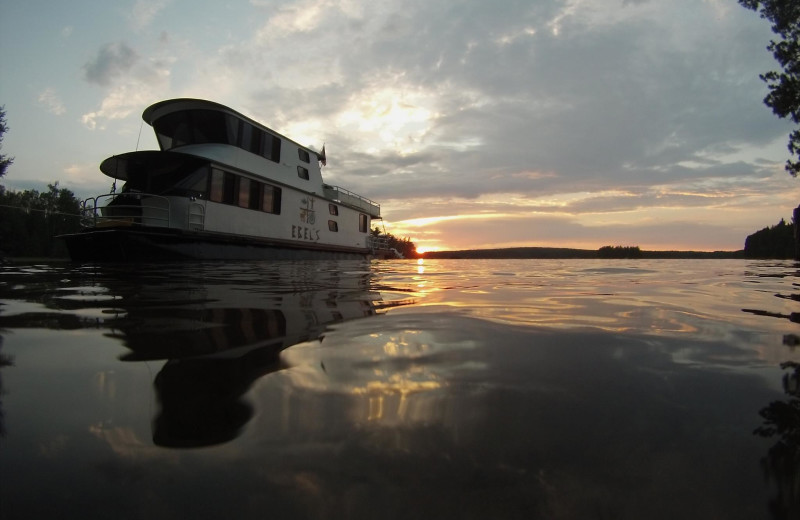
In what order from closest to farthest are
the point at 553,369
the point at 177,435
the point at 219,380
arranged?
the point at 177,435 → the point at 219,380 → the point at 553,369

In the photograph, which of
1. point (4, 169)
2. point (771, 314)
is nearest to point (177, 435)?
point (771, 314)

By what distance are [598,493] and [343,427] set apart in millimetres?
472

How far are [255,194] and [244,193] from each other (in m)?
0.49

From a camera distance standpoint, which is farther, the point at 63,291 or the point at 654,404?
the point at 63,291

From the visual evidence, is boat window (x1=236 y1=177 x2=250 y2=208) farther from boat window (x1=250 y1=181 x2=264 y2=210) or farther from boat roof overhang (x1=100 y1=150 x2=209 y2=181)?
boat roof overhang (x1=100 y1=150 x2=209 y2=181)

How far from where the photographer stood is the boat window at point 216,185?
11.2 metres

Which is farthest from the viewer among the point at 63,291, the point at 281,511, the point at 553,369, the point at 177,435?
the point at 63,291

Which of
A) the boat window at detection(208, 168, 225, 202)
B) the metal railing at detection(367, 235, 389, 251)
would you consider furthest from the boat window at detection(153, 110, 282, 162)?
the metal railing at detection(367, 235, 389, 251)

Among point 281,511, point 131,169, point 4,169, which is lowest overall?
point 281,511

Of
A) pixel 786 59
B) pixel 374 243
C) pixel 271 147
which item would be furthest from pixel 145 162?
pixel 786 59

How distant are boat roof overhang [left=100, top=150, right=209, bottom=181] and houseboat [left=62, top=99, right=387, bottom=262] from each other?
3cm

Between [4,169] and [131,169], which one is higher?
[4,169]

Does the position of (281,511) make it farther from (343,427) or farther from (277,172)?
(277,172)

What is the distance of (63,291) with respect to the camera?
3416mm
